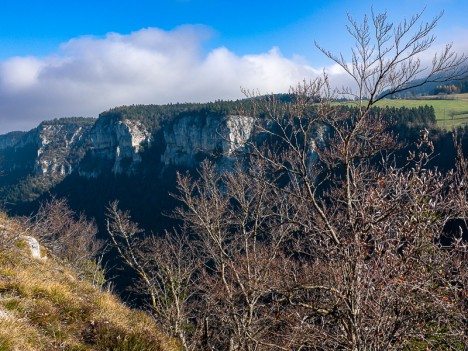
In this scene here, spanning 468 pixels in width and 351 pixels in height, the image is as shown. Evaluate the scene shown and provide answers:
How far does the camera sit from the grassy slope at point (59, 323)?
5.14 m

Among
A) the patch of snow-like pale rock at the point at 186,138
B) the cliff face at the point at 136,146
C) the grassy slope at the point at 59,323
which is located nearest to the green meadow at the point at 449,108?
the cliff face at the point at 136,146

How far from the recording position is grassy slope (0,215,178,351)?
5.14 metres

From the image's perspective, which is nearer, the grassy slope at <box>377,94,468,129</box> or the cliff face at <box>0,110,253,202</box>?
the grassy slope at <box>377,94,468,129</box>

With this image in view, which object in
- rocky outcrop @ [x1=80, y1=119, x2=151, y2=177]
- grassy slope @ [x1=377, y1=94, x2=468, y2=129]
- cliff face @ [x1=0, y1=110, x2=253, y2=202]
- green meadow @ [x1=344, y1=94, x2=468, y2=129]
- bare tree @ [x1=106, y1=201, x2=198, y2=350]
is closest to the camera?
bare tree @ [x1=106, y1=201, x2=198, y2=350]

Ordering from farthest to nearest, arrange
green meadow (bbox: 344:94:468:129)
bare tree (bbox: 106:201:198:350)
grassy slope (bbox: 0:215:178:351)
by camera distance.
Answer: green meadow (bbox: 344:94:468:129) < bare tree (bbox: 106:201:198:350) < grassy slope (bbox: 0:215:178:351)

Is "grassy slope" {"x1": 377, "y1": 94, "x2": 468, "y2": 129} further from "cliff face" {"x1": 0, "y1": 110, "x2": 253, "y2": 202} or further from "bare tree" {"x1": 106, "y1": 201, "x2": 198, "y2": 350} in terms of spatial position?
"bare tree" {"x1": 106, "y1": 201, "x2": 198, "y2": 350}

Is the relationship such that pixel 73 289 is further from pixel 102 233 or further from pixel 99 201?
pixel 99 201

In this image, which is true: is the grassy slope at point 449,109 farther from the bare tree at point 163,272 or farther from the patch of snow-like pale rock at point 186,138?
the patch of snow-like pale rock at point 186,138

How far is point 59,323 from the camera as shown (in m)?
5.96

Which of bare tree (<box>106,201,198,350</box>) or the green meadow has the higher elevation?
the green meadow

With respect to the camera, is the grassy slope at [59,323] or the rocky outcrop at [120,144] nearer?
the grassy slope at [59,323]

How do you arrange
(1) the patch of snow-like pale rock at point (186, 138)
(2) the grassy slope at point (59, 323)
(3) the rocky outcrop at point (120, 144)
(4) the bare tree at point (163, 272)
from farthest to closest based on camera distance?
(3) the rocky outcrop at point (120, 144) → (1) the patch of snow-like pale rock at point (186, 138) → (4) the bare tree at point (163, 272) → (2) the grassy slope at point (59, 323)

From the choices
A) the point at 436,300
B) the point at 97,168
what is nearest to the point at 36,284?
the point at 436,300

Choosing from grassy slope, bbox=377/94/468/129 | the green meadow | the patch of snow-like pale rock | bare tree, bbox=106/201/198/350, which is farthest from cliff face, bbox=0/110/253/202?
bare tree, bbox=106/201/198/350
